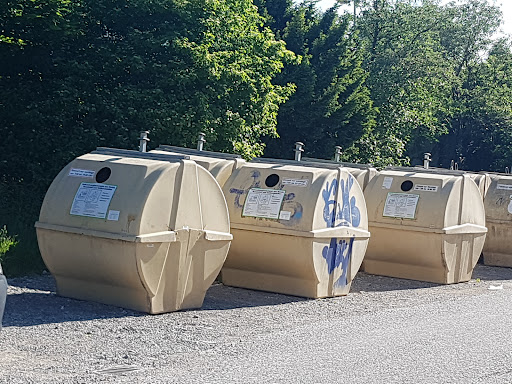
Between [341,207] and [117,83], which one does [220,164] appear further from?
[117,83]

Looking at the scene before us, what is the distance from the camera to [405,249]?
12039mm

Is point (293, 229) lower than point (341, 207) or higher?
lower

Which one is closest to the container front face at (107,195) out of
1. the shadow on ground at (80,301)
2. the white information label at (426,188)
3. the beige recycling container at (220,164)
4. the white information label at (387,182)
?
the shadow on ground at (80,301)

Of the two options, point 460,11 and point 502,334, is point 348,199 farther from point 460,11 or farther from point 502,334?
point 460,11

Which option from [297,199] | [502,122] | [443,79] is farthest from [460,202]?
[502,122]

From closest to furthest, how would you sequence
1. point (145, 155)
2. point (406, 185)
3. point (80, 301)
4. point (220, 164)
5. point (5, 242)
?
point (80, 301), point (145, 155), point (220, 164), point (5, 242), point (406, 185)

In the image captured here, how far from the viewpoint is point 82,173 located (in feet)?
28.1

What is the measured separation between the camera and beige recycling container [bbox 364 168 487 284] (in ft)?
38.7

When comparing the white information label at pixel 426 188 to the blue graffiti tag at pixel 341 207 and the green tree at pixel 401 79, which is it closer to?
the blue graffiti tag at pixel 341 207

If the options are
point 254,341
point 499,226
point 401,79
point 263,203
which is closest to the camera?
point 254,341

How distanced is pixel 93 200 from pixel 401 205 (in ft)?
17.3

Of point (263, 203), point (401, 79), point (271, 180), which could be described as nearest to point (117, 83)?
point (271, 180)

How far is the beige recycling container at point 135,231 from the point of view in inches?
313

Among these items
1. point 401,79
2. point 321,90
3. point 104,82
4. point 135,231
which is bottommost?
point 135,231
